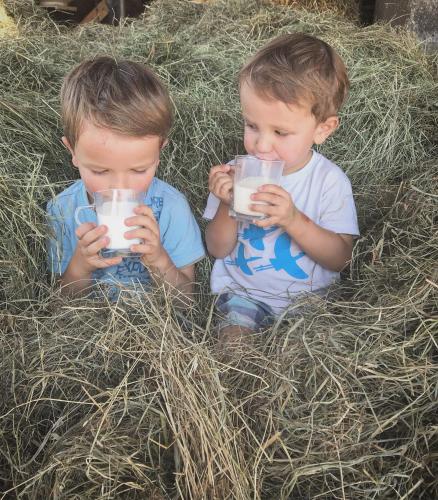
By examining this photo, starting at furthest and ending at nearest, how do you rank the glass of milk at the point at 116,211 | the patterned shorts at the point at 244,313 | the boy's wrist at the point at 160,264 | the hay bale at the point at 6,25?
the hay bale at the point at 6,25
the patterned shorts at the point at 244,313
the boy's wrist at the point at 160,264
the glass of milk at the point at 116,211

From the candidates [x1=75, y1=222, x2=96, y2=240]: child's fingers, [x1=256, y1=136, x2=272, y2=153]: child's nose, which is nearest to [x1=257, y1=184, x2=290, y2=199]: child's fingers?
[x1=256, y1=136, x2=272, y2=153]: child's nose

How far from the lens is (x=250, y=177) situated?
1917mm

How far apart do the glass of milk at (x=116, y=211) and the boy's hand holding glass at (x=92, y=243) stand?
22 millimetres

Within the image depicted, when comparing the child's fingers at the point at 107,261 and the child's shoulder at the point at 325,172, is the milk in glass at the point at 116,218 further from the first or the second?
the child's shoulder at the point at 325,172

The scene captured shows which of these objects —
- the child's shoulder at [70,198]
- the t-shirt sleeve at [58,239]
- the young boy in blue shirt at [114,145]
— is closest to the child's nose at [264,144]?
the young boy in blue shirt at [114,145]

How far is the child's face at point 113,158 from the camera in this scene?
1.93 metres

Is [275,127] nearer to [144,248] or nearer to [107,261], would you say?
[144,248]

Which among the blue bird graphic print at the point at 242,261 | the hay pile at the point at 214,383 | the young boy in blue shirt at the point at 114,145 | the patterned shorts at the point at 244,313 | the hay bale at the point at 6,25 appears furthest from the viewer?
the hay bale at the point at 6,25

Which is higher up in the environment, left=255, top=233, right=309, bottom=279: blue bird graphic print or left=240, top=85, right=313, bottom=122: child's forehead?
left=240, top=85, right=313, bottom=122: child's forehead

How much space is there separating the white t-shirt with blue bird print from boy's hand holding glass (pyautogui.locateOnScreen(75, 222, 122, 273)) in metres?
0.59

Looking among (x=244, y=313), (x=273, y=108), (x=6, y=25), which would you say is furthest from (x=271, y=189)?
(x=6, y=25)

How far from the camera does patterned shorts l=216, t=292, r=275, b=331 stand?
219 centimetres

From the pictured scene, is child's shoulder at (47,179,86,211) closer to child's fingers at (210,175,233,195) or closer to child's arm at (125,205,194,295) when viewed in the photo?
child's arm at (125,205,194,295)

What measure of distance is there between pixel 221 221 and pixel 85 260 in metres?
0.53
